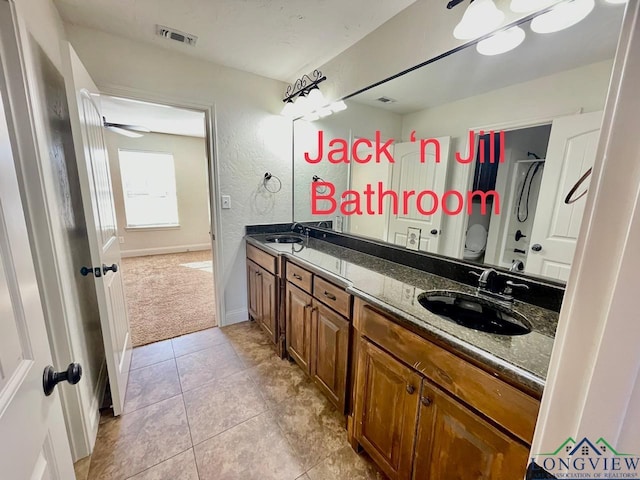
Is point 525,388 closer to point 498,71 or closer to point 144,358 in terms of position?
point 498,71

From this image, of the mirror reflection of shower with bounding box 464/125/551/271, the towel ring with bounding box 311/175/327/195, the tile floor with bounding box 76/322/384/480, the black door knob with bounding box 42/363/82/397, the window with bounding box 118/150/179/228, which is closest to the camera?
the black door knob with bounding box 42/363/82/397

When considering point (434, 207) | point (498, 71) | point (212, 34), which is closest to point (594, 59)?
point (498, 71)

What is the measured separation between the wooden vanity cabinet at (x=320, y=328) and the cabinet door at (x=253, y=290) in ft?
1.86

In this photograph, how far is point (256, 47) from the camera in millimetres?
2004

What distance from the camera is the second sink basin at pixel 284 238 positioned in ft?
8.24

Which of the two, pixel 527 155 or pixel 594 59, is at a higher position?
pixel 594 59

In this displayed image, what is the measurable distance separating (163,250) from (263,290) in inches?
158

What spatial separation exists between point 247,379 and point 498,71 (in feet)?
7.70

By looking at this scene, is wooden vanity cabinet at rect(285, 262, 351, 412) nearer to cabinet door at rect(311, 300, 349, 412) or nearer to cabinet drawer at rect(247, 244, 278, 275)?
cabinet door at rect(311, 300, 349, 412)

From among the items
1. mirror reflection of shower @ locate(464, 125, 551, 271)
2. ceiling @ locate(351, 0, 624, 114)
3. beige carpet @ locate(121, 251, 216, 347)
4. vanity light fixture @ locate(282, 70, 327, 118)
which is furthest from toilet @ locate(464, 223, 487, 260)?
beige carpet @ locate(121, 251, 216, 347)

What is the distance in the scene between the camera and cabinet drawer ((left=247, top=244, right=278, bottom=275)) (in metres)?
2.10

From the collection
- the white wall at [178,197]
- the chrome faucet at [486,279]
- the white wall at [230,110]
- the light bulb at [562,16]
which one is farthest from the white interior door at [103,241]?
the white wall at [178,197]

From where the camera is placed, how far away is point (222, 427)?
1.55 m

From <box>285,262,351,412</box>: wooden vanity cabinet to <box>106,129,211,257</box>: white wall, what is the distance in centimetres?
403
